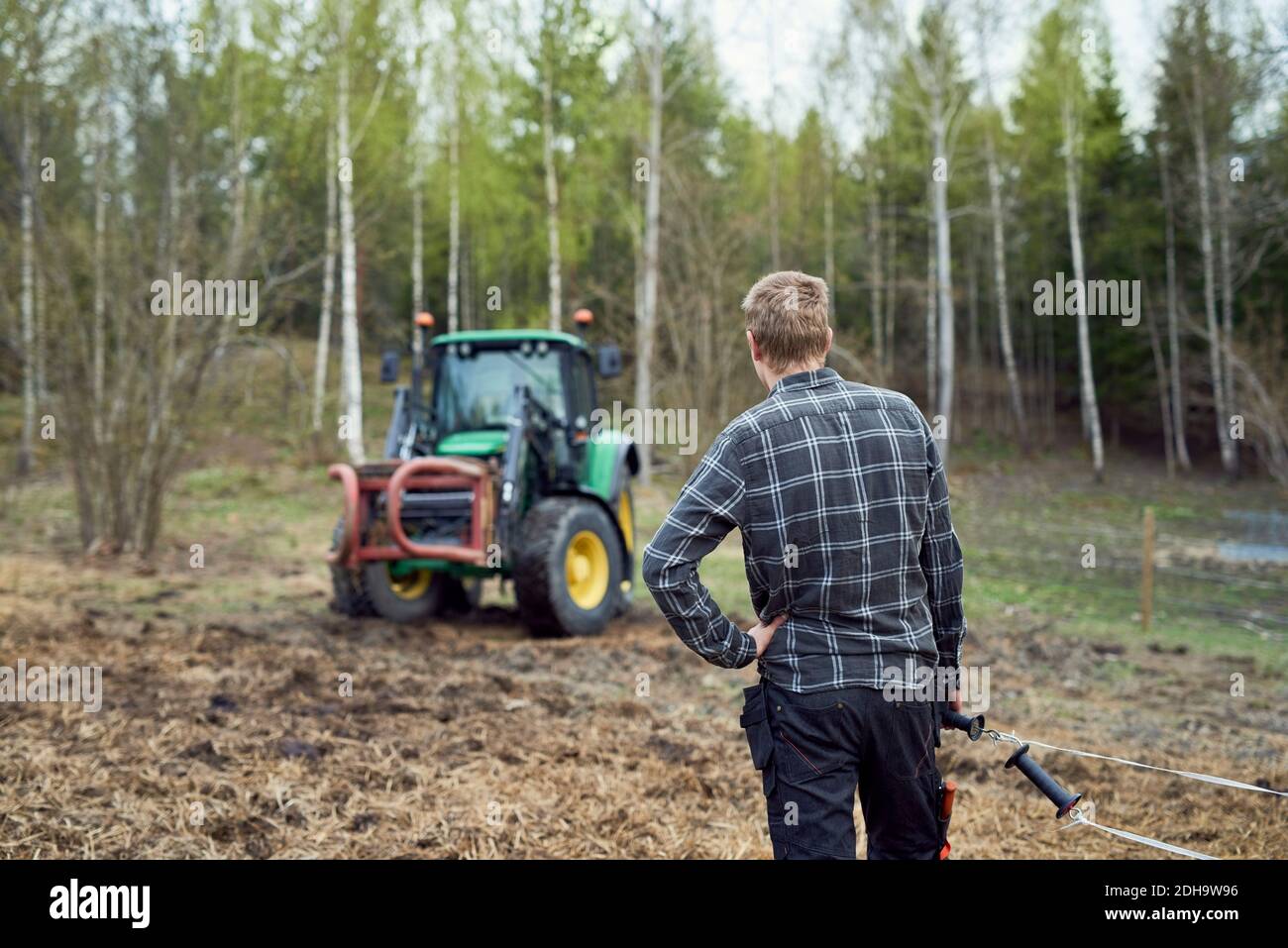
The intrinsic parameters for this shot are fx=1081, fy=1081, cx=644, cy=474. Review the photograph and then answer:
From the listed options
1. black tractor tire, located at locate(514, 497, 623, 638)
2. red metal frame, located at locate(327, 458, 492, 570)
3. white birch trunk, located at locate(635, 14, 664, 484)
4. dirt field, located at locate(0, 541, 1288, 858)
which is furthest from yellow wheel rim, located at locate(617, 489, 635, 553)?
white birch trunk, located at locate(635, 14, 664, 484)

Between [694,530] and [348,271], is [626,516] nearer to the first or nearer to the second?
[694,530]

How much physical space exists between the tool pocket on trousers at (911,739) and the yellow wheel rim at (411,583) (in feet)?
21.5

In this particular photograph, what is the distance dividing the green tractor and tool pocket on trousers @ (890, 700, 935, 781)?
17.3 ft

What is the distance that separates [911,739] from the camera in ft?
7.34

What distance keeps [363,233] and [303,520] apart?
8518 mm

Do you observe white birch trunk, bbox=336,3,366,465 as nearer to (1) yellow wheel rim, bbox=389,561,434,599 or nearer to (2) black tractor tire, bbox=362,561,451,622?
(1) yellow wheel rim, bbox=389,561,434,599

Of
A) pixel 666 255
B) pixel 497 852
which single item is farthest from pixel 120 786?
pixel 666 255

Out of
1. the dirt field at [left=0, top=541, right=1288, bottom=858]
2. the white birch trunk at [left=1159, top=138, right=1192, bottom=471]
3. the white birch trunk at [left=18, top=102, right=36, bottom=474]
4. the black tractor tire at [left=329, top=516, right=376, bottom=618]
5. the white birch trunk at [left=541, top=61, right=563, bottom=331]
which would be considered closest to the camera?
the dirt field at [left=0, top=541, right=1288, bottom=858]

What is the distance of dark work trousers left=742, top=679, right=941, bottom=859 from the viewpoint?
218cm

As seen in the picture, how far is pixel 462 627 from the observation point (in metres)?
8.45

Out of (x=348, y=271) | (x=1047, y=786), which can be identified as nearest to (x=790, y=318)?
(x=1047, y=786)

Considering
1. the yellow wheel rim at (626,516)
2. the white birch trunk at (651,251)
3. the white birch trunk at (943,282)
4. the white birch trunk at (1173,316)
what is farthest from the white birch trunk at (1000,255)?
the yellow wheel rim at (626,516)

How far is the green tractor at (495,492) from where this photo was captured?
751 centimetres

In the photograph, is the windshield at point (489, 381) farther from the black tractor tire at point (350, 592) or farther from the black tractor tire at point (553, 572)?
the black tractor tire at point (350, 592)
